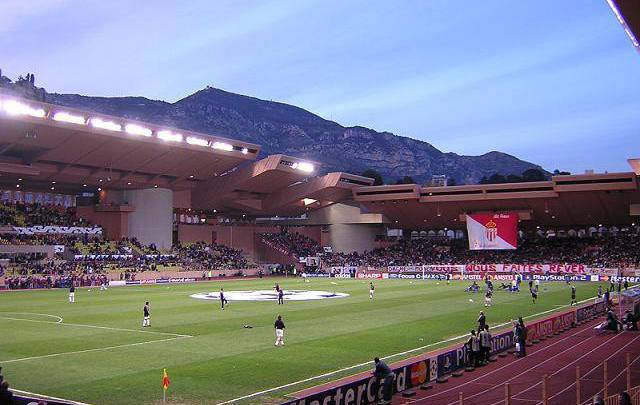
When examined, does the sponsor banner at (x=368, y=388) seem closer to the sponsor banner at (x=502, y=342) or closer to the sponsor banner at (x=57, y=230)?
the sponsor banner at (x=502, y=342)

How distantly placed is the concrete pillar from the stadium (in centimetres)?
20

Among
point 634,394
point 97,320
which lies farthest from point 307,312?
point 634,394

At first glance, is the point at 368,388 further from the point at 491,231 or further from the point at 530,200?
the point at 491,231

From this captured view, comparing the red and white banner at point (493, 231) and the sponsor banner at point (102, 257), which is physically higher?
the red and white banner at point (493, 231)

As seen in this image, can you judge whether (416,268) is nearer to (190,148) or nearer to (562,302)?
(190,148)

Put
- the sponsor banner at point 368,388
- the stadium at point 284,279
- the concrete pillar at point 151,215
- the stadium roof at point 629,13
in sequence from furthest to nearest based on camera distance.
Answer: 1. the concrete pillar at point 151,215
2. the stadium at point 284,279
3. the sponsor banner at point 368,388
4. the stadium roof at point 629,13

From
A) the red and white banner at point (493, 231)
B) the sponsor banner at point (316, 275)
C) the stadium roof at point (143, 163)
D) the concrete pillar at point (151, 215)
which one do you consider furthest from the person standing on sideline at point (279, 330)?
the red and white banner at point (493, 231)

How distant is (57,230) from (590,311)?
61369 mm

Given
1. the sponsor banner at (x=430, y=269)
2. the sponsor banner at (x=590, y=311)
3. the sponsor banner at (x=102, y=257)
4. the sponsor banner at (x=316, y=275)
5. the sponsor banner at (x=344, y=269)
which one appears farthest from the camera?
the sponsor banner at (x=316, y=275)

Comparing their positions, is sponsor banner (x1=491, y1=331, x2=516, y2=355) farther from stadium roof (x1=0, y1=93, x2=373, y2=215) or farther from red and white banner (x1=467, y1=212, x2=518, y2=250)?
red and white banner (x1=467, y1=212, x2=518, y2=250)

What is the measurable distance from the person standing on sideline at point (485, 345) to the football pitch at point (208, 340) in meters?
2.90

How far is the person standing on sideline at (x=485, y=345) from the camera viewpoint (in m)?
22.5

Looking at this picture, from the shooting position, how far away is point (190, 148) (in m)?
71.2

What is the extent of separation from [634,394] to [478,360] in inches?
329
